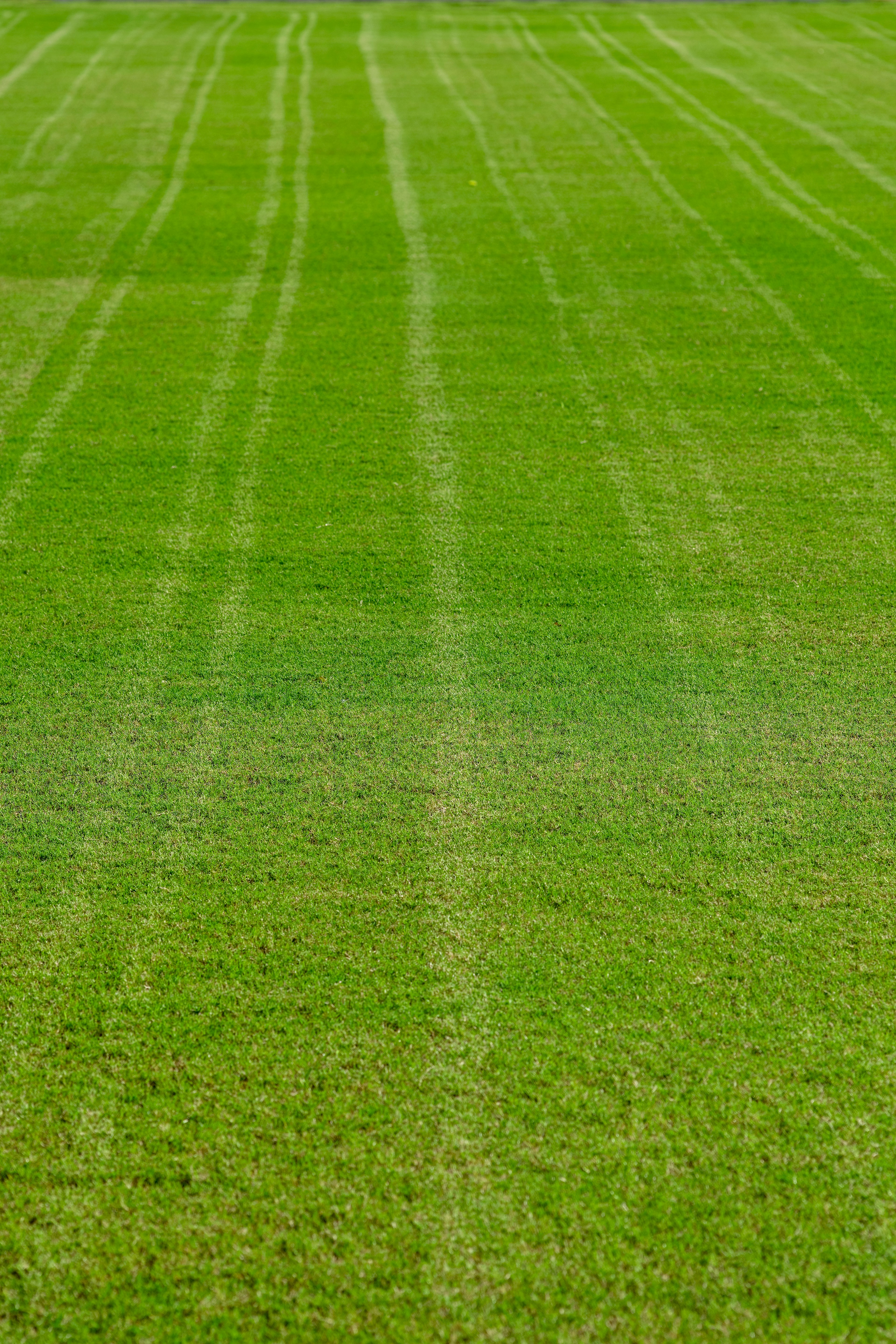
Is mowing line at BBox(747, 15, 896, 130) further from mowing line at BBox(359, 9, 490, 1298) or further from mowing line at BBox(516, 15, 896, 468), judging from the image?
mowing line at BBox(359, 9, 490, 1298)

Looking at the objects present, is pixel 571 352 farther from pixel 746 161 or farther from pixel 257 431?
pixel 746 161

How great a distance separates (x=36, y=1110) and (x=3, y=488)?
5.06m

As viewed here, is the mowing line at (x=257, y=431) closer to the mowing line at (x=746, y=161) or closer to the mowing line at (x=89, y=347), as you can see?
the mowing line at (x=89, y=347)

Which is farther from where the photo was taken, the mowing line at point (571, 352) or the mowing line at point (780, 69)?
the mowing line at point (780, 69)

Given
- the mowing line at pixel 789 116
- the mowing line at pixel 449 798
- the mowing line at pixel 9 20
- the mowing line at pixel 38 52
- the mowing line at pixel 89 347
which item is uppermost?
the mowing line at pixel 9 20

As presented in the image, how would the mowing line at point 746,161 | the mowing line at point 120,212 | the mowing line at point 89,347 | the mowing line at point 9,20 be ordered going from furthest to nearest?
the mowing line at point 9,20 < the mowing line at point 746,161 < the mowing line at point 120,212 < the mowing line at point 89,347

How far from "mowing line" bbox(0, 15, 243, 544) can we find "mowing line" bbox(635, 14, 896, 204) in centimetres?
852

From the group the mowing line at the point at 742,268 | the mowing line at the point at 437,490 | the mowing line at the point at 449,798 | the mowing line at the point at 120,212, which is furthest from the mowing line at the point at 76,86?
the mowing line at the point at 742,268

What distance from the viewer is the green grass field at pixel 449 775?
10.2 ft

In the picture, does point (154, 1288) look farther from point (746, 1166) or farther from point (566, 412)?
point (566, 412)

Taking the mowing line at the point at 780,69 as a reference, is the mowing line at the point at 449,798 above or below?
below

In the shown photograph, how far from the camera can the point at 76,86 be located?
17.2m

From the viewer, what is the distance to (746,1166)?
3.25m

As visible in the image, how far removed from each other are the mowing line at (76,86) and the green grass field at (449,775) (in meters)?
3.13
